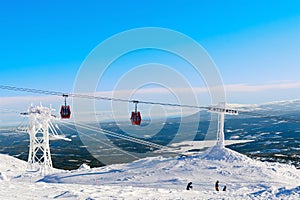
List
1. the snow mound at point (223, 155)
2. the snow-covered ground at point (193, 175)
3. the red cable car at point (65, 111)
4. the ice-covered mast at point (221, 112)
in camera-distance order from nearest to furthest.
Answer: the red cable car at point (65, 111) < the snow-covered ground at point (193, 175) < the ice-covered mast at point (221, 112) < the snow mound at point (223, 155)

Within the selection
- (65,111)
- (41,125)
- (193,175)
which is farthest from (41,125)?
(193,175)

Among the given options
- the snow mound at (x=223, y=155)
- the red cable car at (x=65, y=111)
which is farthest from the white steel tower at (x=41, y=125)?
the snow mound at (x=223, y=155)

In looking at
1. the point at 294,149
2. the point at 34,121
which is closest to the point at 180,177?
the point at 34,121

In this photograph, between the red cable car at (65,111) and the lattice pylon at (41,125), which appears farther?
the lattice pylon at (41,125)

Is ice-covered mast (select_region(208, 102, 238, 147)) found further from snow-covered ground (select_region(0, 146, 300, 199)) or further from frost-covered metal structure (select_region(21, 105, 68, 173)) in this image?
frost-covered metal structure (select_region(21, 105, 68, 173))

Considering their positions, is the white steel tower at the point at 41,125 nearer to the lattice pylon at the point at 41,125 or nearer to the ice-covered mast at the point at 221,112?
the lattice pylon at the point at 41,125

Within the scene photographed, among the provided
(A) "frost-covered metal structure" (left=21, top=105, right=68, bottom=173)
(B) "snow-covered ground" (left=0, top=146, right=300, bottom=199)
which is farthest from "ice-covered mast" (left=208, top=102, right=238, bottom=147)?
(A) "frost-covered metal structure" (left=21, top=105, right=68, bottom=173)

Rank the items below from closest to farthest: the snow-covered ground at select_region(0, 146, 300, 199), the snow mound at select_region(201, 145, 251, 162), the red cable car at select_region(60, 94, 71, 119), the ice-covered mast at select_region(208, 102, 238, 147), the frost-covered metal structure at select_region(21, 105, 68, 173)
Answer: the red cable car at select_region(60, 94, 71, 119)
the snow-covered ground at select_region(0, 146, 300, 199)
the ice-covered mast at select_region(208, 102, 238, 147)
the snow mound at select_region(201, 145, 251, 162)
the frost-covered metal structure at select_region(21, 105, 68, 173)

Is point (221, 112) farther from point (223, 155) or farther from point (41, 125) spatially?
point (41, 125)

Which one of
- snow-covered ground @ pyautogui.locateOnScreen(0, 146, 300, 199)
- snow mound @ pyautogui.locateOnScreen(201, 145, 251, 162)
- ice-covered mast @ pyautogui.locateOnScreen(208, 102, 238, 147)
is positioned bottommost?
snow-covered ground @ pyautogui.locateOnScreen(0, 146, 300, 199)

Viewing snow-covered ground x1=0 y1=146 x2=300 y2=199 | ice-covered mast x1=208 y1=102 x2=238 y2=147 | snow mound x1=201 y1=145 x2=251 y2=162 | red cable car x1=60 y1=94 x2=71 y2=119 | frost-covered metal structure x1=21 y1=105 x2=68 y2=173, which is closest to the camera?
red cable car x1=60 y1=94 x2=71 y2=119

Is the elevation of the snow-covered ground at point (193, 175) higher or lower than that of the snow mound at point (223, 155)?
lower
